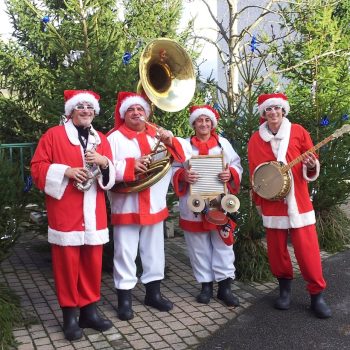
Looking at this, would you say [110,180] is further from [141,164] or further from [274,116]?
[274,116]

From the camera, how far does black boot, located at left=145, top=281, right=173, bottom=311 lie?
4504mm

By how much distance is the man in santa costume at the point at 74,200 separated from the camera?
3.77 m

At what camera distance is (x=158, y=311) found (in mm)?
4480

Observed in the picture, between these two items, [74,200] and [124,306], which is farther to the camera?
[124,306]

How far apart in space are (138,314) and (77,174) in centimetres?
149

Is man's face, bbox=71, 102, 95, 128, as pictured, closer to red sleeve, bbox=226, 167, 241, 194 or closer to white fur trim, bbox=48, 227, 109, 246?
white fur trim, bbox=48, 227, 109, 246

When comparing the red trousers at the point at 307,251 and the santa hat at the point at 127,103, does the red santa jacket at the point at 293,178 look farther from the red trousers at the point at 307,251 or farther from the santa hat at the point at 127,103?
the santa hat at the point at 127,103

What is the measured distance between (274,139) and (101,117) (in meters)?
1.83

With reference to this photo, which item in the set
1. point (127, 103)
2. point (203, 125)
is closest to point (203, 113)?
point (203, 125)

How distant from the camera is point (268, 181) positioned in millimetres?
4188

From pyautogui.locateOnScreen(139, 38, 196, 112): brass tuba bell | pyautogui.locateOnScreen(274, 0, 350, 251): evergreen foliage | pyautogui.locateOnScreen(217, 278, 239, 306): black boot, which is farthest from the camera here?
pyautogui.locateOnScreen(274, 0, 350, 251): evergreen foliage

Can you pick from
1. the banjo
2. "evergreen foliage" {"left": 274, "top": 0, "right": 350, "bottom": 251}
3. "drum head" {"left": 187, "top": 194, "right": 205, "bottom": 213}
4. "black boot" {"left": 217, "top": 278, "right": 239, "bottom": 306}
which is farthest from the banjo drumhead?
"evergreen foliage" {"left": 274, "top": 0, "right": 350, "bottom": 251}

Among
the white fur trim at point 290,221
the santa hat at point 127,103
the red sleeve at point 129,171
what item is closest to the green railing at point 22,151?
the santa hat at point 127,103

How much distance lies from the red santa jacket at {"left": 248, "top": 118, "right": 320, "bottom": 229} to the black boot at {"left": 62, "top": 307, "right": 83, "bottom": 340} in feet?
5.87
